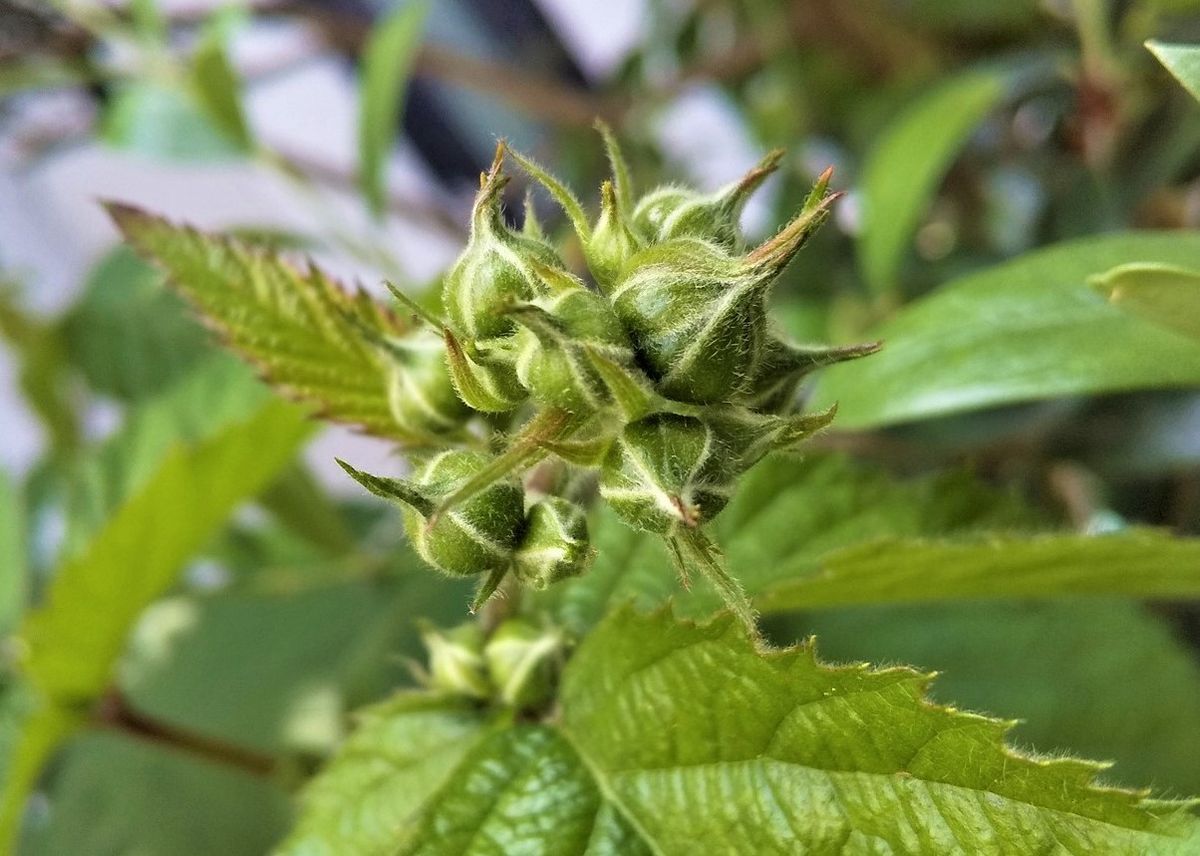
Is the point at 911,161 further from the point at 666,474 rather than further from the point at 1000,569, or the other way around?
the point at 666,474

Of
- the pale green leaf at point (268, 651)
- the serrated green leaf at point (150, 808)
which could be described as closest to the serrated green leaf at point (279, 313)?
the pale green leaf at point (268, 651)

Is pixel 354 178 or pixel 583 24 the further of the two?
pixel 583 24

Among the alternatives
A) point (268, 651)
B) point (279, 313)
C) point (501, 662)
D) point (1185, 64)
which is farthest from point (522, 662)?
Result: point (268, 651)

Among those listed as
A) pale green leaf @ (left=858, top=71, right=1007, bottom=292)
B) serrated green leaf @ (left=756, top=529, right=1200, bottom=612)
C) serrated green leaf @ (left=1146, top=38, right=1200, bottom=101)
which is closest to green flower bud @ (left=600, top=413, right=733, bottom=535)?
serrated green leaf @ (left=756, top=529, right=1200, bottom=612)

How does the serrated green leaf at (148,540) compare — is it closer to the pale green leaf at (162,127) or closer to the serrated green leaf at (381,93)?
the serrated green leaf at (381,93)

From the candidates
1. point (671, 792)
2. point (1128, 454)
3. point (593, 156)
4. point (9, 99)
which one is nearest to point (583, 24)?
point (593, 156)

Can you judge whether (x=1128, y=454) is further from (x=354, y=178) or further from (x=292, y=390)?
(x=354, y=178)
